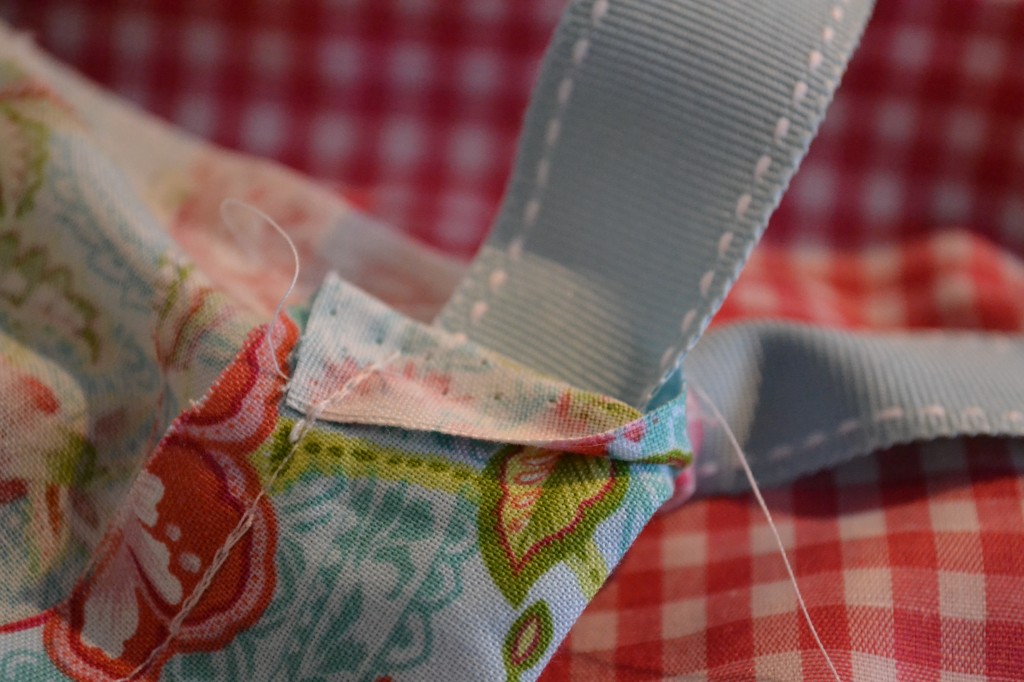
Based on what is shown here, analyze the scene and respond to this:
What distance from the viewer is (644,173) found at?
1.63ft

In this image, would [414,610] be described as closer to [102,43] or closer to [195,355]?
[195,355]

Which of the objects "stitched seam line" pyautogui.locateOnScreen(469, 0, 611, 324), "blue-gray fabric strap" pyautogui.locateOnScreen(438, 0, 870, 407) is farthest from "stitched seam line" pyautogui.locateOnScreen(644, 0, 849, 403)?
"stitched seam line" pyautogui.locateOnScreen(469, 0, 611, 324)

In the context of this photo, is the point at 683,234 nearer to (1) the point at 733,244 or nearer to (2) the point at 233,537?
(1) the point at 733,244

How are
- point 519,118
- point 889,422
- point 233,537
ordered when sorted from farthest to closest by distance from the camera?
1. point 519,118
2. point 889,422
3. point 233,537

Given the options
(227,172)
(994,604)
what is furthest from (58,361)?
(994,604)

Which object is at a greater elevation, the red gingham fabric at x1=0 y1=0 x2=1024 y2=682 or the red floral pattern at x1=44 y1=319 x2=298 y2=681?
the red gingham fabric at x1=0 y1=0 x2=1024 y2=682

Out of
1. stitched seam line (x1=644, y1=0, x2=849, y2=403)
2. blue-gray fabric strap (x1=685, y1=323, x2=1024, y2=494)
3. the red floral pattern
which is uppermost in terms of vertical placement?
stitched seam line (x1=644, y1=0, x2=849, y2=403)

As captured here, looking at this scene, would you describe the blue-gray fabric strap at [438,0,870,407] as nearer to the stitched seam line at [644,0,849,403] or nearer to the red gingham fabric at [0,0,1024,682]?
the stitched seam line at [644,0,849,403]

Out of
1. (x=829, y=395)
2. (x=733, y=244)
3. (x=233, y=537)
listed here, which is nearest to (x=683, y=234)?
(x=733, y=244)

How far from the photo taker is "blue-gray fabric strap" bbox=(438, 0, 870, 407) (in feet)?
1.55

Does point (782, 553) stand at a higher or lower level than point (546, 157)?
lower

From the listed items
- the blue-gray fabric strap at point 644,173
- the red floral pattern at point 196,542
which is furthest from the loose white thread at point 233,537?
the blue-gray fabric strap at point 644,173

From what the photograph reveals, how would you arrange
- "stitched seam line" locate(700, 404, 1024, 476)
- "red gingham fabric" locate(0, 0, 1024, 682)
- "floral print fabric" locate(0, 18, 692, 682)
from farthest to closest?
1. "red gingham fabric" locate(0, 0, 1024, 682)
2. "stitched seam line" locate(700, 404, 1024, 476)
3. "floral print fabric" locate(0, 18, 692, 682)

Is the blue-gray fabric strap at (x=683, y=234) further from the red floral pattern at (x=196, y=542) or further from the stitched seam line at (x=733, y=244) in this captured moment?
the red floral pattern at (x=196, y=542)
